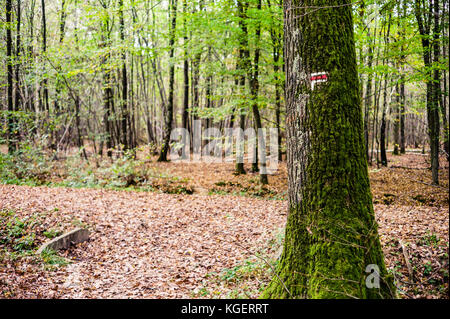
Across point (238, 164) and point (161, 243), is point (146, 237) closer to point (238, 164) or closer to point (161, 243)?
point (161, 243)

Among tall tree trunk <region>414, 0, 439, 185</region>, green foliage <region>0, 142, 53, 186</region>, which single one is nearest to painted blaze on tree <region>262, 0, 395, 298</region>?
tall tree trunk <region>414, 0, 439, 185</region>

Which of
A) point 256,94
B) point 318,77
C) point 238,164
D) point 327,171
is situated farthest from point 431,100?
point 327,171

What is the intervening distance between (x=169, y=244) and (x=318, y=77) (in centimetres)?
517

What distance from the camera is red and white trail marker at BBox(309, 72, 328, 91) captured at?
2824 mm

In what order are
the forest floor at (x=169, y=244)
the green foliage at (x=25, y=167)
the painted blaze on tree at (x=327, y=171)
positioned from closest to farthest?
the painted blaze on tree at (x=327, y=171), the forest floor at (x=169, y=244), the green foliage at (x=25, y=167)

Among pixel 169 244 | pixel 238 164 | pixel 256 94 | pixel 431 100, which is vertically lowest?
pixel 169 244

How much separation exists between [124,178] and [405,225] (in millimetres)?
10942

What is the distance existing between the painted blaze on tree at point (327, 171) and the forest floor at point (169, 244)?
48cm

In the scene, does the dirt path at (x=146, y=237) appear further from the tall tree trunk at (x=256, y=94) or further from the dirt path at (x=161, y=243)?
the tall tree trunk at (x=256, y=94)

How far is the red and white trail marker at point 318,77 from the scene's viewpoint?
2.82 m

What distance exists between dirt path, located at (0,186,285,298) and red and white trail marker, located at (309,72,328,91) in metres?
2.14

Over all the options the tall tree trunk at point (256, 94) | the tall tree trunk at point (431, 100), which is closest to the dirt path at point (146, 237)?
the tall tree trunk at point (256, 94)

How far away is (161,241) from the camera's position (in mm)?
6648

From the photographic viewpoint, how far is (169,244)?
21.2 ft
